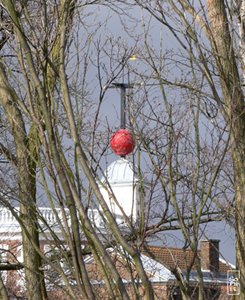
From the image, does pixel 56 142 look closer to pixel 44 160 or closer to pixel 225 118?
pixel 44 160

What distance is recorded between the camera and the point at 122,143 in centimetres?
741

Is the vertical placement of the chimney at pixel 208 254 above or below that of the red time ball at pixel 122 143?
below

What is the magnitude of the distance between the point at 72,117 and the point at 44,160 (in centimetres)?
34

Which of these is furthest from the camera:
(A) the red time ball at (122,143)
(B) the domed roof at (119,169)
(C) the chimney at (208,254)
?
(A) the red time ball at (122,143)

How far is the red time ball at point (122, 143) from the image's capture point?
290 inches

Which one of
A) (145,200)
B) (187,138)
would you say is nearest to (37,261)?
(187,138)

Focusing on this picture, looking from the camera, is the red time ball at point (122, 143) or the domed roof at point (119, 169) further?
the red time ball at point (122, 143)

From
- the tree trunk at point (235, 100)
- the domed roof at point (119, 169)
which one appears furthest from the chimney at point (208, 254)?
the domed roof at point (119, 169)

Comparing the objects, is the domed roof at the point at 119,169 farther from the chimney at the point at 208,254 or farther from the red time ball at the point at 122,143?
the chimney at the point at 208,254

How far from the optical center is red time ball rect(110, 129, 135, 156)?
7.38 metres

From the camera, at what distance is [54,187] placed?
5102 mm

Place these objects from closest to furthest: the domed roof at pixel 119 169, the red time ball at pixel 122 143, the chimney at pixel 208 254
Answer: the domed roof at pixel 119 169, the chimney at pixel 208 254, the red time ball at pixel 122 143

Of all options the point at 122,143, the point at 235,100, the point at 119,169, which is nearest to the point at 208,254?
the point at 119,169

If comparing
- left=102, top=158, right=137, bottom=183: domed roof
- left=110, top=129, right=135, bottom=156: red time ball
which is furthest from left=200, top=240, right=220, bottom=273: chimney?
left=110, top=129, right=135, bottom=156: red time ball
